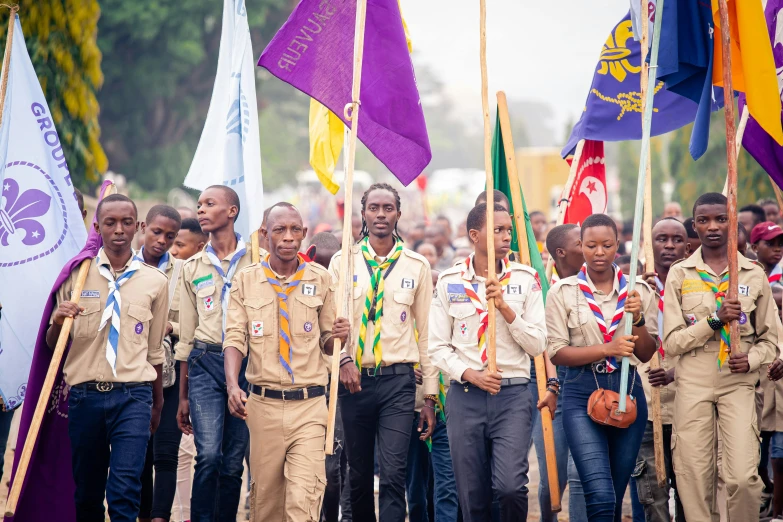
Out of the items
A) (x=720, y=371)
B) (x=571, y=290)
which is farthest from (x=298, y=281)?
(x=720, y=371)

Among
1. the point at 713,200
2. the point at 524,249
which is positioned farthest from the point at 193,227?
the point at 713,200

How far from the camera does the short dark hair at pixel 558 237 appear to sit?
27.6 ft

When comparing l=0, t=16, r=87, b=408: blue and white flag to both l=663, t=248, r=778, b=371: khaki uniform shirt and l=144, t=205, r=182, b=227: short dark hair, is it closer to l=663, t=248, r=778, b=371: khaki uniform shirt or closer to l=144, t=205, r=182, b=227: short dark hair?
l=144, t=205, r=182, b=227: short dark hair

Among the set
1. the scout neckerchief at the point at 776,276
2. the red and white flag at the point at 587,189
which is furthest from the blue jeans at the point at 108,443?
the scout neckerchief at the point at 776,276

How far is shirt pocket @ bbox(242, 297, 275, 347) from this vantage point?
6980 millimetres

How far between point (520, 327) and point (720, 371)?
4.88 feet

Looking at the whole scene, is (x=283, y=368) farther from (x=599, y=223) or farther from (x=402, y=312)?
(x=599, y=223)

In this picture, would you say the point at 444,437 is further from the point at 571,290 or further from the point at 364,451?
the point at 571,290

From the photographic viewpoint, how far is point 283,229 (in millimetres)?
7098

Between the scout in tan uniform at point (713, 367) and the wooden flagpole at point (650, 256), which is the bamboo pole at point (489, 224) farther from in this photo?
the scout in tan uniform at point (713, 367)

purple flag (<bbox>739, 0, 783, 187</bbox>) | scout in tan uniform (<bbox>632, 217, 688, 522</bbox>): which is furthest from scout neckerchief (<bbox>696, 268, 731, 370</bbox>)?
purple flag (<bbox>739, 0, 783, 187</bbox>)

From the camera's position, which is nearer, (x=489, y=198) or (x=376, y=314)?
(x=489, y=198)

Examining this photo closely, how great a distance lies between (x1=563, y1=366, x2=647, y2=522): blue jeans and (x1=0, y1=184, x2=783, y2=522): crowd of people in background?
12 mm

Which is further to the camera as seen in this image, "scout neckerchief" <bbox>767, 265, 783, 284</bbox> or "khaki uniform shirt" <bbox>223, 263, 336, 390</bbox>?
"scout neckerchief" <bbox>767, 265, 783, 284</bbox>
